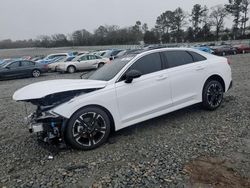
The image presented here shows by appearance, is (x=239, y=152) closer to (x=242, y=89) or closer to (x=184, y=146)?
(x=184, y=146)

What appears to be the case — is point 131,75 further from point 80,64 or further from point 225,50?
point 225,50

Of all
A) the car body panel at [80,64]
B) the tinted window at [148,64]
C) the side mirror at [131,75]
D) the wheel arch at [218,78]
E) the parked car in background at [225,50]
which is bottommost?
the parked car in background at [225,50]

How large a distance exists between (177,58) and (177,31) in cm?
8480

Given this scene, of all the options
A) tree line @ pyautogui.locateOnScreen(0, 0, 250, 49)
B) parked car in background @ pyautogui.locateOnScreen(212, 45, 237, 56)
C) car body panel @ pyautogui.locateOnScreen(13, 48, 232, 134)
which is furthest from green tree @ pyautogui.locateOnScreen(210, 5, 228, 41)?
car body panel @ pyautogui.locateOnScreen(13, 48, 232, 134)

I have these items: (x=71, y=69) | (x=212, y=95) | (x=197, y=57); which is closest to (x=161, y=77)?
(x=197, y=57)

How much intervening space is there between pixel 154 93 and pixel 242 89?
14.7 feet

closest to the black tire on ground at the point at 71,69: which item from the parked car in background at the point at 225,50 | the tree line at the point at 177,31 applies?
the parked car in background at the point at 225,50

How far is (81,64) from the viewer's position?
67.3ft

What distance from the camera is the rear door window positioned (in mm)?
5348

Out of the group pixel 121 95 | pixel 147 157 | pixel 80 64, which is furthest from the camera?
pixel 80 64

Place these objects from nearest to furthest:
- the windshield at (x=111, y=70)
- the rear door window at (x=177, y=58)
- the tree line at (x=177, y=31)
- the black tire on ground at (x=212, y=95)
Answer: the windshield at (x=111, y=70)
the rear door window at (x=177, y=58)
the black tire on ground at (x=212, y=95)
the tree line at (x=177, y=31)

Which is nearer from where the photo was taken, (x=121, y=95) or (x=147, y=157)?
(x=147, y=157)

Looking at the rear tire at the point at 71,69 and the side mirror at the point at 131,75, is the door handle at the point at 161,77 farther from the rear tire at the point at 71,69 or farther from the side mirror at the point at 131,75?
the rear tire at the point at 71,69

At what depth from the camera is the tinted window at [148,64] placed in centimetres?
494
